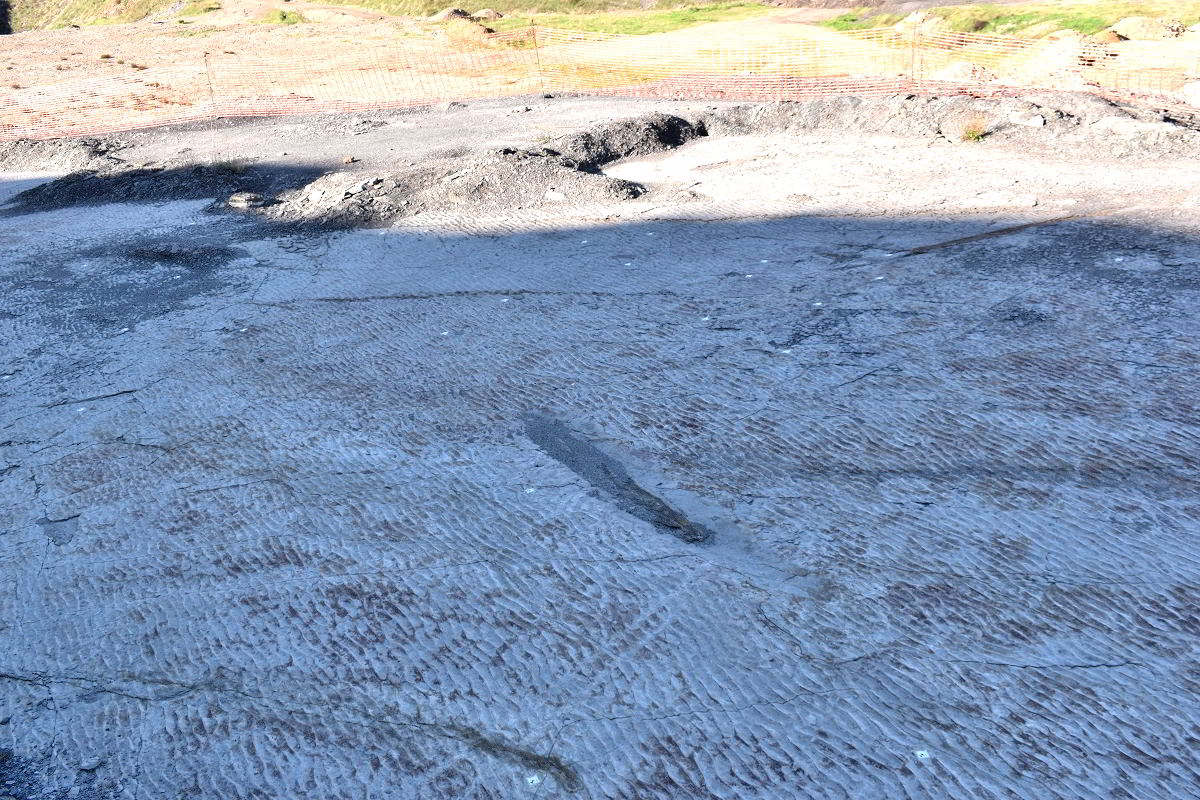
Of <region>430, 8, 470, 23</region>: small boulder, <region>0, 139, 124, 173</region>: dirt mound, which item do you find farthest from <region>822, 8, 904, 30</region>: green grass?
<region>0, 139, 124, 173</region>: dirt mound

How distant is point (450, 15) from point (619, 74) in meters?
14.9

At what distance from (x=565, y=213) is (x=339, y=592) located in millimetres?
5449

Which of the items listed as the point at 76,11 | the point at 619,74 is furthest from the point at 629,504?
the point at 76,11

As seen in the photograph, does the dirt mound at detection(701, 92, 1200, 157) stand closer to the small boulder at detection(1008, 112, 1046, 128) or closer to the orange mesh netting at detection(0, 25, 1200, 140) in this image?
the small boulder at detection(1008, 112, 1046, 128)

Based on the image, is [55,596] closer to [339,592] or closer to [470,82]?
[339,592]

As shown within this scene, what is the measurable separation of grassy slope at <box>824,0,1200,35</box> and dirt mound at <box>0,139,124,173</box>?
15.1 meters

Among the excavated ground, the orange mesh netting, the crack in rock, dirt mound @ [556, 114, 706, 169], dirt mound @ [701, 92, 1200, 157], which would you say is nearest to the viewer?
the excavated ground

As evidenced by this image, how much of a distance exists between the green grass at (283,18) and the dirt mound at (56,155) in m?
19.6

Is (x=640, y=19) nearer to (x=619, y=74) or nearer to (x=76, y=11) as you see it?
(x=619, y=74)

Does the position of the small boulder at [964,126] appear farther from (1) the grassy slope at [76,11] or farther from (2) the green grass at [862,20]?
(1) the grassy slope at [76,11]

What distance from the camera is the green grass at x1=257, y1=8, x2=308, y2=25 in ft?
105

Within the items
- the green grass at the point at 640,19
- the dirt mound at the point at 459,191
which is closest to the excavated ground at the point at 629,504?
the dirt mound at the point at 459,191

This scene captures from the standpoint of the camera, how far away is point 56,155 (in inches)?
516

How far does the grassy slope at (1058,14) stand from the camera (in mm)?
17422
